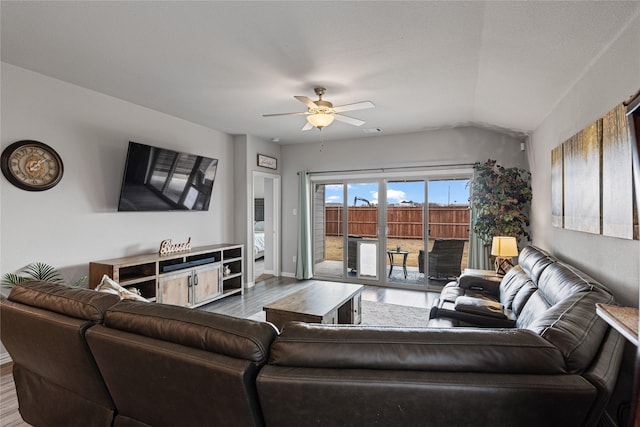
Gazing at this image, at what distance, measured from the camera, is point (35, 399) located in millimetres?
1700

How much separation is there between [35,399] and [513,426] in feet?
7.64

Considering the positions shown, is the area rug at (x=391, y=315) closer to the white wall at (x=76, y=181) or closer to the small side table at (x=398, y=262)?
the small side table at (x=398, y=262)

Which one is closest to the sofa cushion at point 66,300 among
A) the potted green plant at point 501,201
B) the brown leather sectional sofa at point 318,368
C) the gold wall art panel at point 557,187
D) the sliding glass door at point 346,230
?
the brown leather sectional sofa at point 318,368

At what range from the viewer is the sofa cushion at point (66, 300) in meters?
1.40

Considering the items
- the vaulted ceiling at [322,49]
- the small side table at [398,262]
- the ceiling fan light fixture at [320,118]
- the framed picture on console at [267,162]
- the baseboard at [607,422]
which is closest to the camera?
the baseboard at [607,422]

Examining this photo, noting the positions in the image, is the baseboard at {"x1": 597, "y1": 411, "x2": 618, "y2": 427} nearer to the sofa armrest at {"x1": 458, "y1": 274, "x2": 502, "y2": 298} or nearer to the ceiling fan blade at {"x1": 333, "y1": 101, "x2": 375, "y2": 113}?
the sofa armrest at {"x1": 458, "y1": 274, "x2": 502, "y2": 298}

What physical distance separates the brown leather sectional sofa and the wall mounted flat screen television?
242 cm

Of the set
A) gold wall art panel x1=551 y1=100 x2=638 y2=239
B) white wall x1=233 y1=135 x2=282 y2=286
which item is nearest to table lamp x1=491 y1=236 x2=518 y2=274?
gold wall art panel x1=551 y1=100 x2=638 y2=239

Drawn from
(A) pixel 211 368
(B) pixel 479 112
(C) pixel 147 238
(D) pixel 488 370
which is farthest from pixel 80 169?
(B) pixel 479 112

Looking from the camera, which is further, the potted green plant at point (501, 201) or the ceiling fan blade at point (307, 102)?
the potted green plant at point (501, 201)

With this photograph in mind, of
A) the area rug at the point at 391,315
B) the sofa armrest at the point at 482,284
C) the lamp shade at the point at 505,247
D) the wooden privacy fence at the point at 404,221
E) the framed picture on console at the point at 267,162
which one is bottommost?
the area rug at the point at 391,315

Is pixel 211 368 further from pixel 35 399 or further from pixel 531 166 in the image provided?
pixel 531 166

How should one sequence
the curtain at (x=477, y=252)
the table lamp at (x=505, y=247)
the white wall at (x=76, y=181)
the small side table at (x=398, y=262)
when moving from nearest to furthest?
the white wall at (x=76, y=181), the table lamp at (x=505, y=247), the curtain at (x=477, y=252), the small side table at (x=398, y=262)

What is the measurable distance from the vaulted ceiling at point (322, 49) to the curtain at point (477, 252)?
1590mm
